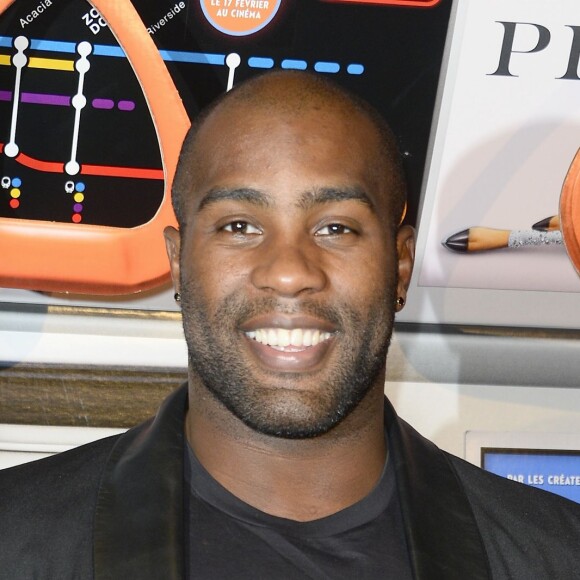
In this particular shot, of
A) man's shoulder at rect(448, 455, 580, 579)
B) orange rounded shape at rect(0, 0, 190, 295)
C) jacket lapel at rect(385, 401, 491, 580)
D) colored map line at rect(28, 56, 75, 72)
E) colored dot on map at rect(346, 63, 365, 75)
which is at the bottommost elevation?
man's shoulder at rect(448, 455, 580, 579)

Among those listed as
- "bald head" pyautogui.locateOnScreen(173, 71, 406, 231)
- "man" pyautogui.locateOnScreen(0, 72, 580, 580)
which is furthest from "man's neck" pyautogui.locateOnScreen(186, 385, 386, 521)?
"bald head" pyautogui.locateOnScreen(173, 71, 406, 231)

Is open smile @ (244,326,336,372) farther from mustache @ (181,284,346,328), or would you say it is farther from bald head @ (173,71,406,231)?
bald head @ (173,71,406,231)

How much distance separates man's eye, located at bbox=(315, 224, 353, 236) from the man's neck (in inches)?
6.5

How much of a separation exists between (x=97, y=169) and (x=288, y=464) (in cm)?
54

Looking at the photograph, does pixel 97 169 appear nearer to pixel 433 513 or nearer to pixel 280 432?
pixel 280 432

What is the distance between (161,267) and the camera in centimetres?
147

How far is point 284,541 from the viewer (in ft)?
3.41

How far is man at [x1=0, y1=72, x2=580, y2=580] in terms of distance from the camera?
1.04 metres

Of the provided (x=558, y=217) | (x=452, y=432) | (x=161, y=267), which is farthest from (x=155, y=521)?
(x=558, y=217)

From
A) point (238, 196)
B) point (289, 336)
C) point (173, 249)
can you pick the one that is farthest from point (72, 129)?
point (289, 336)

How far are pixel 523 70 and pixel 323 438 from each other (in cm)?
64

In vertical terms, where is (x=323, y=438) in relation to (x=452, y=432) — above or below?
above

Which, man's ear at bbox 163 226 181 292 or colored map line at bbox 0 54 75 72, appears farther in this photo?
colored map line at bbox 0 54 75 72

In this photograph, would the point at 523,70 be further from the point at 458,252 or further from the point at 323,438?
the point at 323,438
